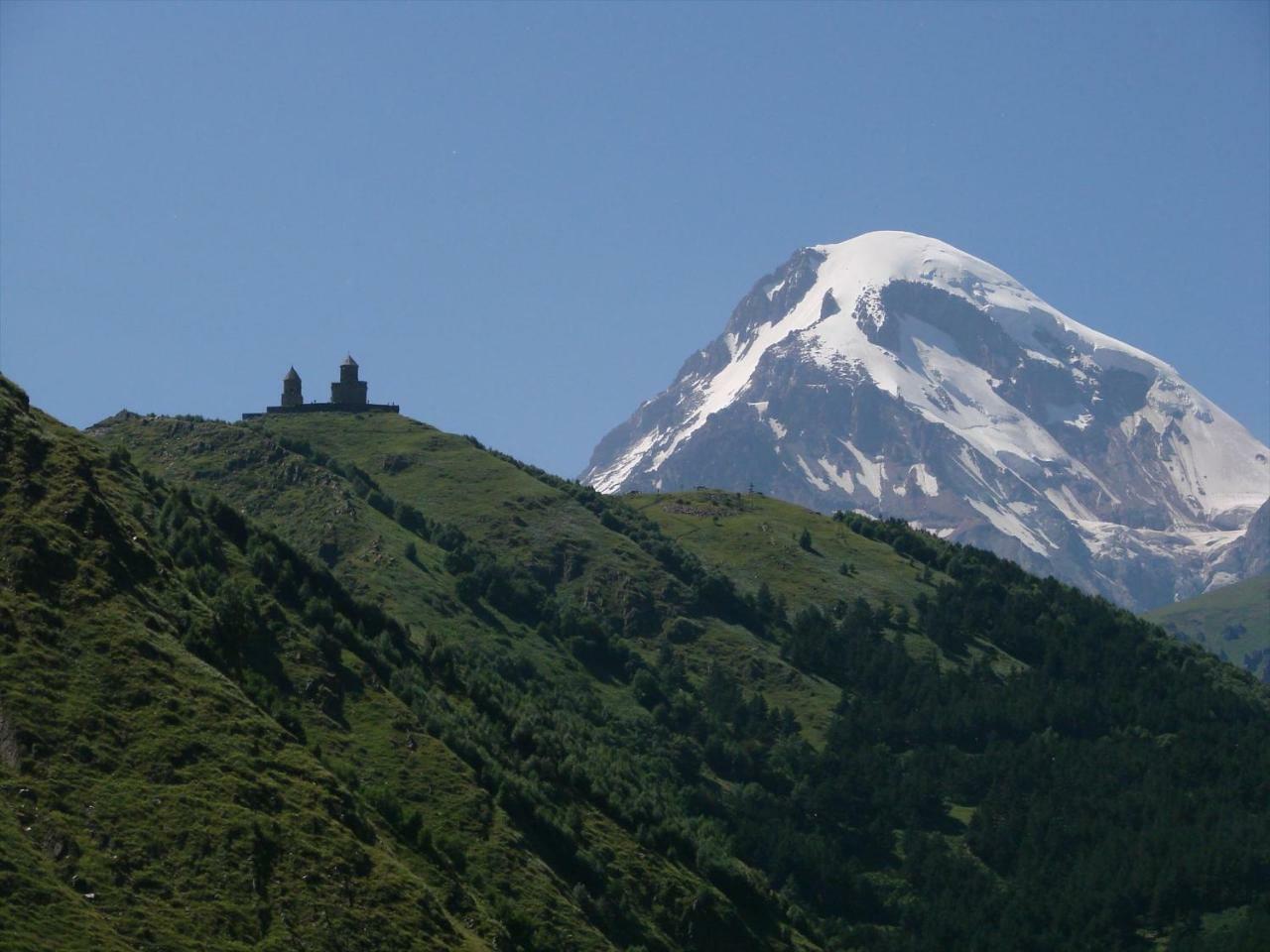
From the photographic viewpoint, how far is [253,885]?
86.2 metres

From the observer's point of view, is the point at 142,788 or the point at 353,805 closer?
the point at 142,788

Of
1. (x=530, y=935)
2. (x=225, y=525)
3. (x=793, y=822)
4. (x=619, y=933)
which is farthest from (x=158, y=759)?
(x=793, y=822)

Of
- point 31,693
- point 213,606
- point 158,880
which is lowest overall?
point 158,880

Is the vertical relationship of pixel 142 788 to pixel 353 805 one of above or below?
below

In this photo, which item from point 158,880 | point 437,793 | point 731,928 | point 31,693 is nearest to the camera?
point 158,880

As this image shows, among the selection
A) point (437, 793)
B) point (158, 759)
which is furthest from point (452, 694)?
point (158, 759)

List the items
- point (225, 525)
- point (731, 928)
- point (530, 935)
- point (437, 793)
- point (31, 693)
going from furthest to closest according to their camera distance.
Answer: point (225, 525)
point (731, 928)
point (437, 793)
point (530, 935)
point (31, 693)

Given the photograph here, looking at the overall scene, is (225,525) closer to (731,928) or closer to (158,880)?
(731,928)

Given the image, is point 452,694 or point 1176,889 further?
point 1176,889

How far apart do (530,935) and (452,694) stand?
41.0m

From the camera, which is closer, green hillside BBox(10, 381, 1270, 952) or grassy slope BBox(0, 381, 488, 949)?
grassy slope BBox(0, 381, 488, 949)

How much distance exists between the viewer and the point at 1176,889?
187250 millimetres

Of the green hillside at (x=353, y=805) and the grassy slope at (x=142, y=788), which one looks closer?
the grassy slope at (x=142, y=788)

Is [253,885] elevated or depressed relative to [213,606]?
depressed
